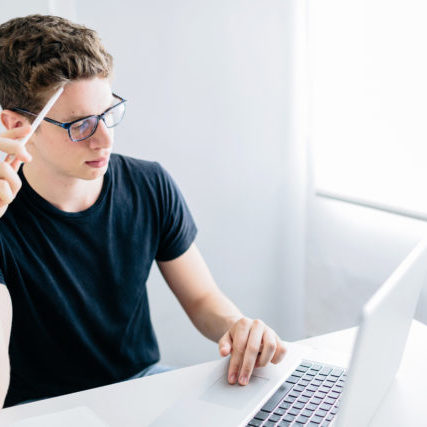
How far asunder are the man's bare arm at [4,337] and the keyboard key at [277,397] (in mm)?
462

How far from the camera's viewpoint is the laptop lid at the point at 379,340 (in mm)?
642

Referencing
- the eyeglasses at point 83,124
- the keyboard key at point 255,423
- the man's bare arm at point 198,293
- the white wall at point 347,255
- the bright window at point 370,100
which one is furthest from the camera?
the white wall at point 347,255

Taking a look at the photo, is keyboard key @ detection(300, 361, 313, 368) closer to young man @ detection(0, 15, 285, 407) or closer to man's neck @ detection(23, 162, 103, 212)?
young man @ detection(0, 15, 285, 407)

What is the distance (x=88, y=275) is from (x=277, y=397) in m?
0.58

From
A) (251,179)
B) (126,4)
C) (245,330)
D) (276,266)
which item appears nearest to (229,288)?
(276,266)

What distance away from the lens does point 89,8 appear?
5.84 ft

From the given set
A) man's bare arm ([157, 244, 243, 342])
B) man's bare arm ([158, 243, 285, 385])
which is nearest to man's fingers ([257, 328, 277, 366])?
man's bare arm ([158, 243, 285, 385])

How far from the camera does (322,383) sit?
3.20 feet

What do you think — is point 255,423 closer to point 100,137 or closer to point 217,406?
point 217,406

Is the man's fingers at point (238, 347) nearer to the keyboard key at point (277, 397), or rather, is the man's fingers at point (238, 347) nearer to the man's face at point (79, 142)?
the keyboard key at point (277, 397)

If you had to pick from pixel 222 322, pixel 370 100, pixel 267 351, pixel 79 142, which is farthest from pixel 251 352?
pixel 370 100

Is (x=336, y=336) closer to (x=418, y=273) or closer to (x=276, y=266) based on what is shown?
(x=418, y=273)

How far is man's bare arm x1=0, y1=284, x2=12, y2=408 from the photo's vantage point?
3.51 feet

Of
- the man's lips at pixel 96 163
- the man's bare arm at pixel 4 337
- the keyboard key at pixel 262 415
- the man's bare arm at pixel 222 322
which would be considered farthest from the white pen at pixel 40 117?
the keyboard key at pixel 262 415
